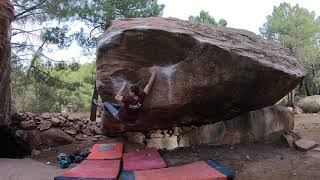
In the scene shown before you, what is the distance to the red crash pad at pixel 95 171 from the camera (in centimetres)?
Answer: 635

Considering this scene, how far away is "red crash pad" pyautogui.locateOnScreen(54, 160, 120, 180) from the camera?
6.35 metres

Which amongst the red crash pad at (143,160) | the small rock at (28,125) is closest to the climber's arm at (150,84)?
the red crash pad at (143,160)

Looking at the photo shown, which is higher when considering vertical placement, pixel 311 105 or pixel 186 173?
pixel 311 105

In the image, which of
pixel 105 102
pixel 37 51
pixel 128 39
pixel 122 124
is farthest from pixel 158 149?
pixel 37 51

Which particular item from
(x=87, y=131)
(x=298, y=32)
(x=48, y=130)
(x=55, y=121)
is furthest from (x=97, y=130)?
(x=298, y=32)

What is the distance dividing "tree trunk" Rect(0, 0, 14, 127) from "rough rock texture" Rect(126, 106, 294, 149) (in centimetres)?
429

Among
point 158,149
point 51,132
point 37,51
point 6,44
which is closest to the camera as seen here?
point 158,149

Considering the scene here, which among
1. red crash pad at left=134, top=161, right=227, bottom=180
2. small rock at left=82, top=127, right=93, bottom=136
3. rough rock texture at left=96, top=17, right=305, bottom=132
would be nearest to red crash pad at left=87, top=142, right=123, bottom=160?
rough rock texture at left=96, top=17, right=305, bottom=132

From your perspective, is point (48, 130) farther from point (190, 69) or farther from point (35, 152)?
point (190, 69)

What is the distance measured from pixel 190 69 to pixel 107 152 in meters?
2.72

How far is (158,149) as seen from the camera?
8.41 m

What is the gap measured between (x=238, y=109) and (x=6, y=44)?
238 inches

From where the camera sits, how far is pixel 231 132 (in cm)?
825

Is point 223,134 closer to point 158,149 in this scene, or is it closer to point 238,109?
point 238,109
